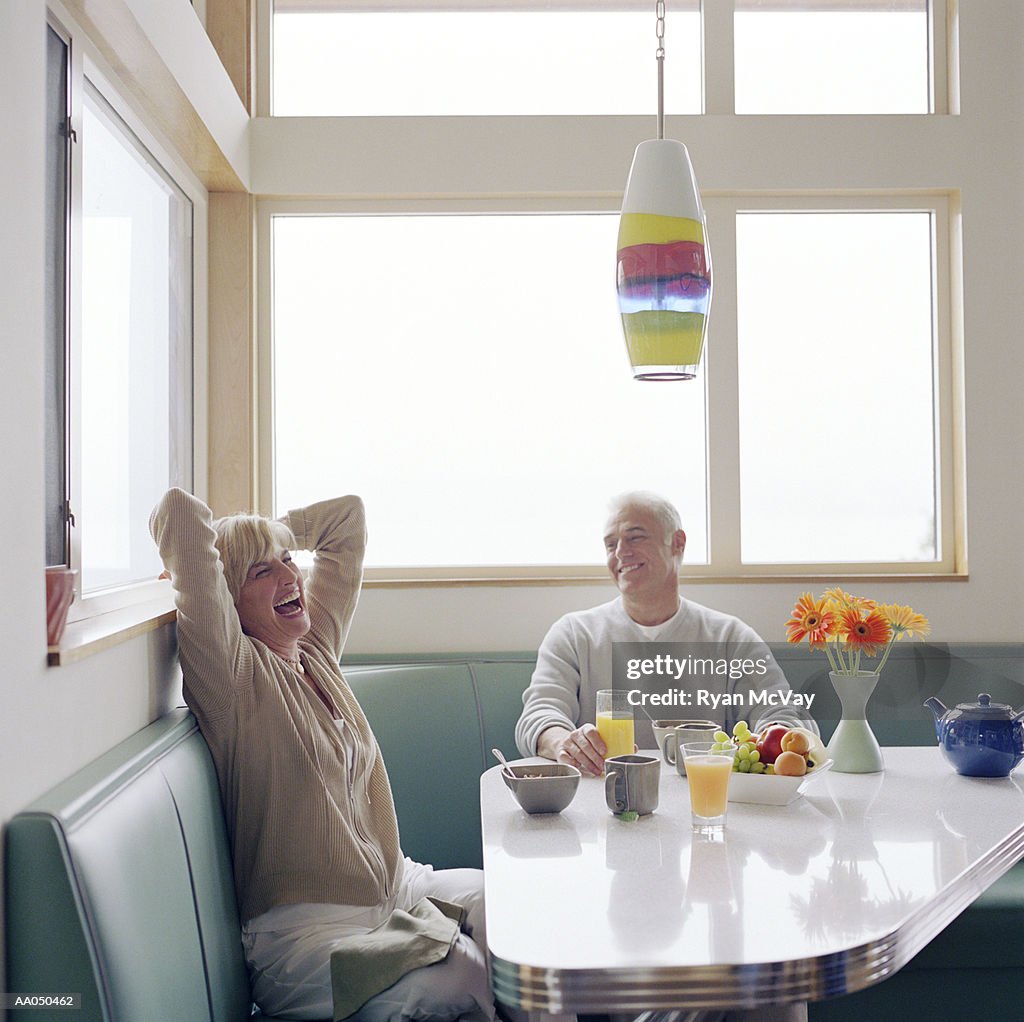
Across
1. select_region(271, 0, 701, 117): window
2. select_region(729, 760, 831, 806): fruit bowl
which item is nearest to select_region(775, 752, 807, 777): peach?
select_region(729, 760, 831, 806): fruit bowl

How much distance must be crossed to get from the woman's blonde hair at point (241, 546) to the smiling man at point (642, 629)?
80 cm

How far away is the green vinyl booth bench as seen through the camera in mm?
1200

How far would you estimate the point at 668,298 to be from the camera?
167 centimetres

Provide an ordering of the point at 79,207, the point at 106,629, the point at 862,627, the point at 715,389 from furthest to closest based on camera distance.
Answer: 1. the point at 715,389
2. the point at 862,627
3. the point at 79,207
4. the point at 106,629

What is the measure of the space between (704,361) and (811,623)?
1.18m

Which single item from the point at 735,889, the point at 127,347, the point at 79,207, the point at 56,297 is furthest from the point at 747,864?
the point at 127,347

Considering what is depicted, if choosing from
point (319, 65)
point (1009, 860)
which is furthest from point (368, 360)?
point (1009, 860)

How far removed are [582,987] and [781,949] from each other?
0.23 meters

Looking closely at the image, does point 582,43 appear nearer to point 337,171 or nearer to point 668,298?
point 337,171

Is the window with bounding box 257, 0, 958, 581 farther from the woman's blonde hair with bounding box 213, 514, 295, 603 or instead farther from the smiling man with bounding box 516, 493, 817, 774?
the woman's blonde hair with bounding box 213, 514, 295, 603

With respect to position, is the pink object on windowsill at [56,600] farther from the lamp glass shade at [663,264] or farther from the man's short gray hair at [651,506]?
the man's short gray hair at [651,506]

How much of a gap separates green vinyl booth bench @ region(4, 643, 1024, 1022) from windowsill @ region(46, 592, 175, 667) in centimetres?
15

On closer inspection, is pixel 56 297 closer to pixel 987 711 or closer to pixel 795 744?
pixel 795 744

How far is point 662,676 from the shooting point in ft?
8.75
